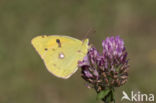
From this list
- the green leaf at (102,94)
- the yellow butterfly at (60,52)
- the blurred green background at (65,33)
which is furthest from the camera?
the blurred green background at (65,33)

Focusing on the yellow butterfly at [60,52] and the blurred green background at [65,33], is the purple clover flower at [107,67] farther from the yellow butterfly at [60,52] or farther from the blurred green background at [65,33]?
the blurred green background at [65,33]

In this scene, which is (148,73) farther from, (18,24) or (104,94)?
(104,94)

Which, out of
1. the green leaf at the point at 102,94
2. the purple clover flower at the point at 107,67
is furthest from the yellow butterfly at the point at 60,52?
the green leaf at the point at 102,94

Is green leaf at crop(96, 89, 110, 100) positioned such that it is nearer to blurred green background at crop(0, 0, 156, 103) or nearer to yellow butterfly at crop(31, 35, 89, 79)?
yellow butterfly at crop(31, 35, 89, 79)

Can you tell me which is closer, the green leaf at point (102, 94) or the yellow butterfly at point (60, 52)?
the green leaf at point (102, 94)

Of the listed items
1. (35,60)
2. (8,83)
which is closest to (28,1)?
(35,60)

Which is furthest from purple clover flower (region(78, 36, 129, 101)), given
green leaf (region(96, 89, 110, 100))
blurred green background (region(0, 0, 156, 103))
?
blurred green background (region(0, 0, 156, 103))
